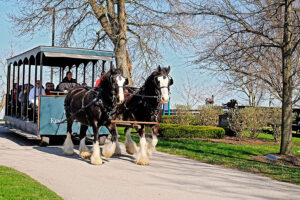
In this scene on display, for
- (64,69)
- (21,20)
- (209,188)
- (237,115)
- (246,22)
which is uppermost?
(21,20)

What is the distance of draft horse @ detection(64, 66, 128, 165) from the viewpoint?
30.3 feet

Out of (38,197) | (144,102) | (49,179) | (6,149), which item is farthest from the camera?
(6,149)

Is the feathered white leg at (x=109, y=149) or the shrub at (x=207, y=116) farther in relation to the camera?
the shrub at (x=207, y=116)

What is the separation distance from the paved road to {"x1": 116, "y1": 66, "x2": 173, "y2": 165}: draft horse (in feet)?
1.33

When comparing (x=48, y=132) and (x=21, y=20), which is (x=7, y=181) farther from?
(x=21, y=20)

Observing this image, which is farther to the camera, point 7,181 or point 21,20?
point 21,20

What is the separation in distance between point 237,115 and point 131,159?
9.31m

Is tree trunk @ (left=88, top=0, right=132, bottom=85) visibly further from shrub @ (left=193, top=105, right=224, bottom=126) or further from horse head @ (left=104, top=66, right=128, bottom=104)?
horse head @ (left=104, top=66, right=128, bottom=104)

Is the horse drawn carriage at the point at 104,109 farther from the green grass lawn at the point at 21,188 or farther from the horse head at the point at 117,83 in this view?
the green grass lawn at the point at 21,188

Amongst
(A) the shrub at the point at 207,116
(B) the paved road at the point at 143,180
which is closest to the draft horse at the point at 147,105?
(B) the paved road at the point at 143,180

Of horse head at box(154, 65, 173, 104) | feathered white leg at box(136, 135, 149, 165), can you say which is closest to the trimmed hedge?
feathered white leg at box(136, 135, 149, 165)

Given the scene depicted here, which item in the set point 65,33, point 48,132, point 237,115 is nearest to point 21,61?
point 48,132

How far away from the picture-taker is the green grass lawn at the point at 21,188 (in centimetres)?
596

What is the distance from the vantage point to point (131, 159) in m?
10.3
